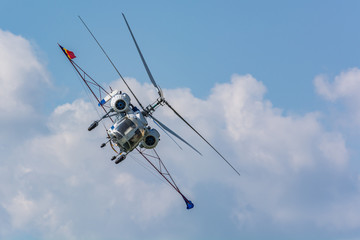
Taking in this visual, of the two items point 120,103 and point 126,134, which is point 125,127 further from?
point 120,103

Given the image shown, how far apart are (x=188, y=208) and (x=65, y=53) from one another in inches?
1366

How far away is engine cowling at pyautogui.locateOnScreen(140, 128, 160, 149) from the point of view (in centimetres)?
8275

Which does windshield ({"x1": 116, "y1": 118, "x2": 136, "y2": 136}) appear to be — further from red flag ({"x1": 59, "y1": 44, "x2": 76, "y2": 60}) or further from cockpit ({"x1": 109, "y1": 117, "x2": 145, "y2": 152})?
red flag ({"x1": 59, "y1": 44, "x2": 76, "y2": 60})

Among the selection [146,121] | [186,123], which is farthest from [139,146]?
[186,123]

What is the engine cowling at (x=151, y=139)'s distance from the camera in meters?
82.8

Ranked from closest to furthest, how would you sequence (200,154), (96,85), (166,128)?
(200,154), (166,128), (96,85)

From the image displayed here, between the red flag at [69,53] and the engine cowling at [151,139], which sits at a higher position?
the red flag at [69,53]

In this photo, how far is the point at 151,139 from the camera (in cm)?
8300

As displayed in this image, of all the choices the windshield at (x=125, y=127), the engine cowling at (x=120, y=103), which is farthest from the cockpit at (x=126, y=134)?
the engine cowling at (x=120, y=103)

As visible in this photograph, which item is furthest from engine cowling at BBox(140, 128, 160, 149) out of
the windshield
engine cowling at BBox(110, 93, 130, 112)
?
engine cowling at BBox(110, 93, 130, 112)

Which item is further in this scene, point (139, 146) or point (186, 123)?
point (139, 146)

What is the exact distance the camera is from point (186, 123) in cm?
7700

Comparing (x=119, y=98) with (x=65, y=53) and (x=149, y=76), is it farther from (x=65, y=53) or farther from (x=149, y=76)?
(x=65, y=53)

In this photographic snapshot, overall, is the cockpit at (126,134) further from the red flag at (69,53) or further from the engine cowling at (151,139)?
the red flag at (69,53)
